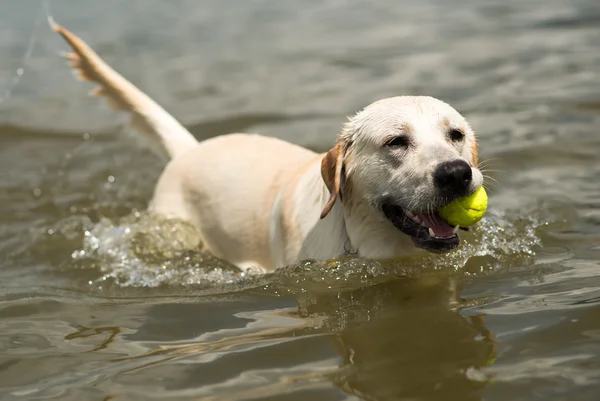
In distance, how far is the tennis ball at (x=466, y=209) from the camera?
4.76m

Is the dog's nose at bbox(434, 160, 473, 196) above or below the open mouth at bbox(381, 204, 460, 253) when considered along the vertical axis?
above

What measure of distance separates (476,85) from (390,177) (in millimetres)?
5274

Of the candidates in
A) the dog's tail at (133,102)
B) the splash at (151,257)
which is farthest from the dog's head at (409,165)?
the dog's tail at (133,102)

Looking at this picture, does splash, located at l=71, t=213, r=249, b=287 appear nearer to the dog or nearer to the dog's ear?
the dog

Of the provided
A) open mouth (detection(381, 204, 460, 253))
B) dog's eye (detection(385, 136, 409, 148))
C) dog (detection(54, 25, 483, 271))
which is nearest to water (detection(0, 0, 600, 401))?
dog (detection(54, 25, 483, 271))

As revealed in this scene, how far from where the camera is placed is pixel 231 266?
6.27m

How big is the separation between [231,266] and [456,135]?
2078 mm

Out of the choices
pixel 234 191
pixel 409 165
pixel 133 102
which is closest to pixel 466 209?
pixel 409 165

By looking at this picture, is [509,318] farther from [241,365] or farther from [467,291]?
[241,365]

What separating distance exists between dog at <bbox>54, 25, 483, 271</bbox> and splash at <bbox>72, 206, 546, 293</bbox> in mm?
97

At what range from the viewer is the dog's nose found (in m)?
4.56

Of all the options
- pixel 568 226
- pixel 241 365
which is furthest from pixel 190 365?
pixel 568 226

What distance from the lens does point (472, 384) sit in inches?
149

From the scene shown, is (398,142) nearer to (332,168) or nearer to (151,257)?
(332,168)
